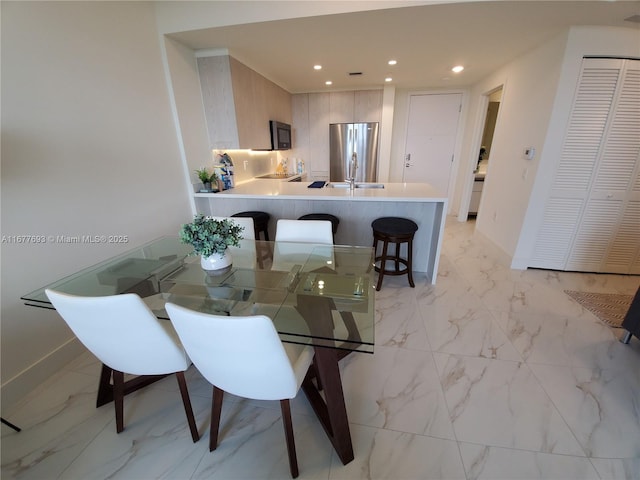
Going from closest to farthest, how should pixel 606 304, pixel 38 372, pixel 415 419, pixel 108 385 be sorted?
1. pixel 415 419
2. pixel 108 385
3. pixel 38 372
4. pixel 606 304

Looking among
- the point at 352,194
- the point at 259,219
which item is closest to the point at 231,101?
the point at 259,219

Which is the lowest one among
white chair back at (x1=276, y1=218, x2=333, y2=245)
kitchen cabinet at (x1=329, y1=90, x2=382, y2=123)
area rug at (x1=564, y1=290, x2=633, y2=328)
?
area rug at (x1=564, y1=290, x2=633, y2=328)

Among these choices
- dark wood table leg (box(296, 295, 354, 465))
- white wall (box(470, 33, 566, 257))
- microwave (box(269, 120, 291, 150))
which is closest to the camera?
dark wood table leg (box(296, 295, 354, 465))

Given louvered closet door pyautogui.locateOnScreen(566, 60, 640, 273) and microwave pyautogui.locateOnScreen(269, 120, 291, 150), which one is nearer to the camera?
louvered closet door pyautogui.locateOnScreen(566, 60, 640, 273)

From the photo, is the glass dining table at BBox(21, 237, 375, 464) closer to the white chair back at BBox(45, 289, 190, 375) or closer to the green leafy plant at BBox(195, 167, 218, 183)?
the white chair back at BBox(45, 289, 190, 375)

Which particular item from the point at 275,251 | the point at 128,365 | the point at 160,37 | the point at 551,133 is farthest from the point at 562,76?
the point at 128,365

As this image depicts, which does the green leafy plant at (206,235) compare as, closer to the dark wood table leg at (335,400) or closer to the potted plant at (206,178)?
the dark wood table leg at (335,400)

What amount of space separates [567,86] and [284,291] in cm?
313

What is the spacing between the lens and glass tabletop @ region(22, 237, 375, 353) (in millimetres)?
1168

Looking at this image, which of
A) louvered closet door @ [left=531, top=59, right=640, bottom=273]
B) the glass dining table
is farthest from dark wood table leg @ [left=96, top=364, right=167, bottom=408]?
louvered closet door @ [left=531, top=59, right=640, bottom=273]

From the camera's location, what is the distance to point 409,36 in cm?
239

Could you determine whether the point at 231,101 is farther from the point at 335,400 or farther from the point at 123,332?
the point at 335,400

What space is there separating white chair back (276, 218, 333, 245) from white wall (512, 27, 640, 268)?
2.32 m

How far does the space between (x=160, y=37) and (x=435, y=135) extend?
14.4ft
